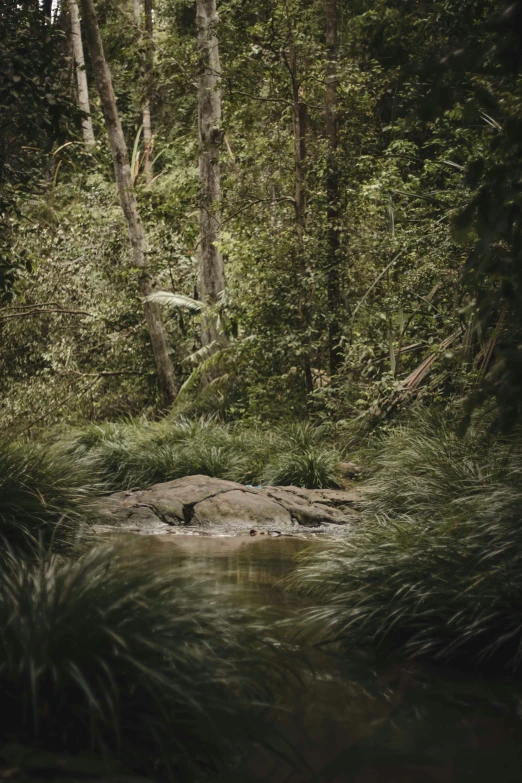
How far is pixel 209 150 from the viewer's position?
14.9m

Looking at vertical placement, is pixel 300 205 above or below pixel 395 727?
above

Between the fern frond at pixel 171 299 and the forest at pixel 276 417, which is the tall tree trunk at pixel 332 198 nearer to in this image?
the forest at pixel 276 417

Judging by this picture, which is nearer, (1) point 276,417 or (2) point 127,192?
(1) point 276,417

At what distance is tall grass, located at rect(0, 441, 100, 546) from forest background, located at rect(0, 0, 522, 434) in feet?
4.73

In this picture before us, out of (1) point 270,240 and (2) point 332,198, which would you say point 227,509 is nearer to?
(1) point 270,240

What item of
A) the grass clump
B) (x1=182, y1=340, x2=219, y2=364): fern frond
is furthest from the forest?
(x1=182, y1=340, x2=219, y2=364): fern frond

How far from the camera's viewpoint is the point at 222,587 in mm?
5555

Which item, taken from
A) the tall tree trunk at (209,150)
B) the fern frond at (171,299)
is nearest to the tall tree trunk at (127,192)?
the fern frond at (171,299)

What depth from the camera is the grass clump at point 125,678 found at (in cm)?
266

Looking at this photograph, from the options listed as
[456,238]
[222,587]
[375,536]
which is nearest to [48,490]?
[222,587]

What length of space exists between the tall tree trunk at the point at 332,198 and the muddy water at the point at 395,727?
9254 mm

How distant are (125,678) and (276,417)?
1059cm

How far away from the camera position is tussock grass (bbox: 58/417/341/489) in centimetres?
1066

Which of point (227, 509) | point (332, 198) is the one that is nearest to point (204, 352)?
point (332, 198)
